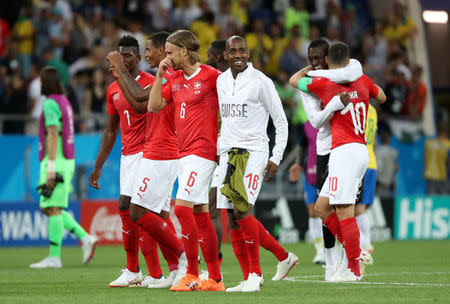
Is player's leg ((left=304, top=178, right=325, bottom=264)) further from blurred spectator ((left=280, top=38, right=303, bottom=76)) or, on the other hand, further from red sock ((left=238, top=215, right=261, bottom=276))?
blurred spectator ((left=280, top=38, right=303, bottom=76))

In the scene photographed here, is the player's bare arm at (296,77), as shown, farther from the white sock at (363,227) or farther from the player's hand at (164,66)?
the white sock at (363,227)

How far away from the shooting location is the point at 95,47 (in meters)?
21.9

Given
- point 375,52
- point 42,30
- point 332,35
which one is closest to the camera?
point 42,30

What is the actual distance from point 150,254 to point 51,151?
13.2 ft

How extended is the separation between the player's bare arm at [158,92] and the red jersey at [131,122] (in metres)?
0.77

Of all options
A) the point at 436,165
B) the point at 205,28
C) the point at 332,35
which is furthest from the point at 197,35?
the point at 436,165

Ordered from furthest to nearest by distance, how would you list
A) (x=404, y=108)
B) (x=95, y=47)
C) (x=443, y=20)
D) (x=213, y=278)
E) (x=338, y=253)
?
(x=443, y=20), (x=404, y=108), (x=95, y=47), (x=338, y=253), (x=213, y=278)

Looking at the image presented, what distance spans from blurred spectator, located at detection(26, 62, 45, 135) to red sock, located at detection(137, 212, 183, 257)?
944 centimetres

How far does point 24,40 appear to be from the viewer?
72.3 ft

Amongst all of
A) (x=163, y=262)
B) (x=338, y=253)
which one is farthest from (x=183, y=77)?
(x=163, y=262)

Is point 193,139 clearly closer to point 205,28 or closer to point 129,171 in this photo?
point 129,171

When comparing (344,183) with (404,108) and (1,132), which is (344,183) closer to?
(1,132)

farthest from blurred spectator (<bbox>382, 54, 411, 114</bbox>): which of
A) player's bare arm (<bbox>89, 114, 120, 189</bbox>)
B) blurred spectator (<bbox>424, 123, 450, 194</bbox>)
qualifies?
player's bare arm (<bbox>89, 114, 120, 189</bbox>)

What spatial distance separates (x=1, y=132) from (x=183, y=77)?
34.1ft
